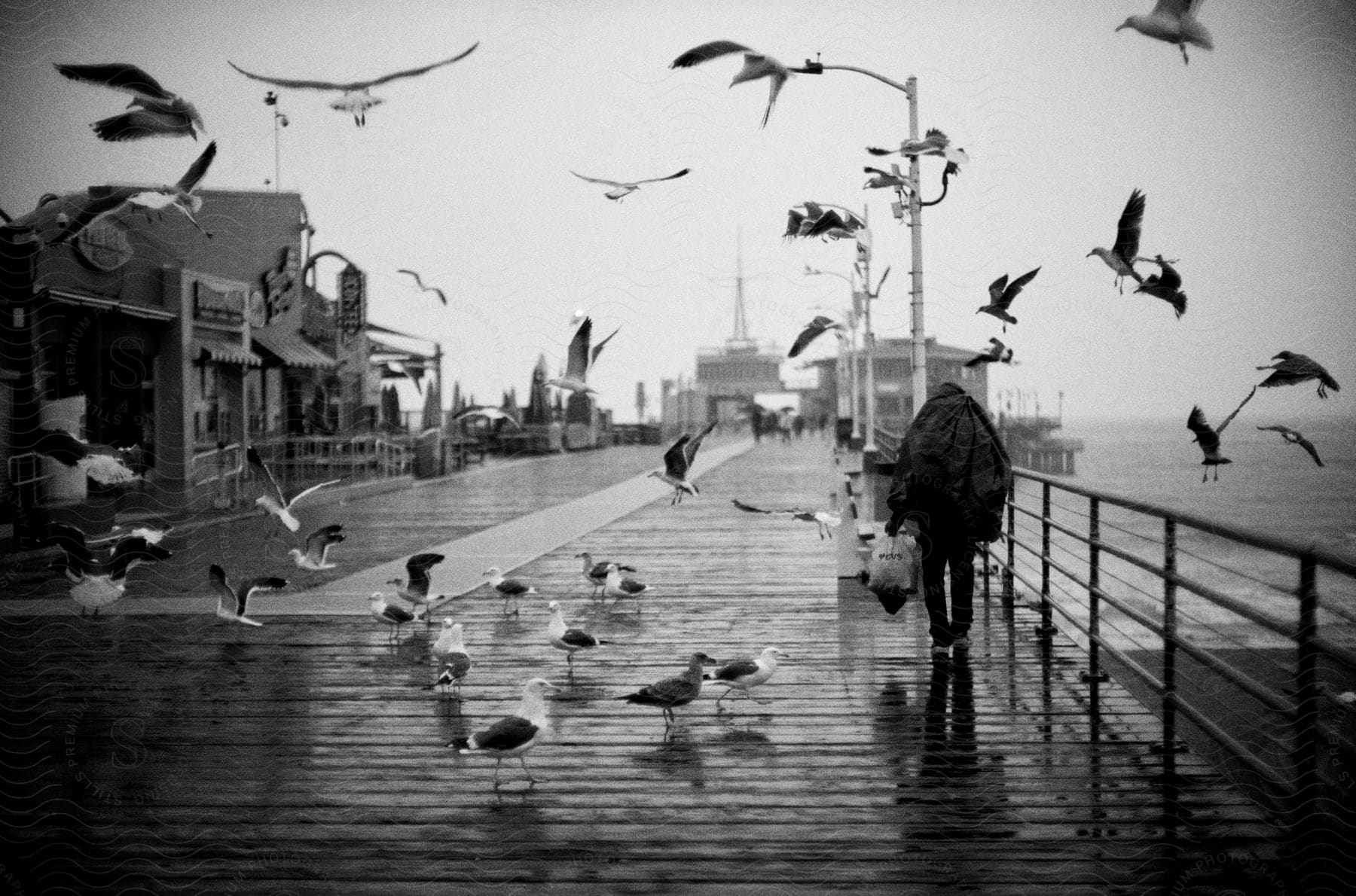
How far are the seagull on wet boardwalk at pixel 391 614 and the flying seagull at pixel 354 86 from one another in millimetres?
3740

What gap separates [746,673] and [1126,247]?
11.6 ft

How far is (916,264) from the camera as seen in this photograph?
1260 cm

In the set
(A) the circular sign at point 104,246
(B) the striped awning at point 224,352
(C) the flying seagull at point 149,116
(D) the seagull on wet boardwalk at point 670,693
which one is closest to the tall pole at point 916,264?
(D) the seagull on wet boardwalk at point 670,693

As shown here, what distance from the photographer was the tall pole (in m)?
12.2

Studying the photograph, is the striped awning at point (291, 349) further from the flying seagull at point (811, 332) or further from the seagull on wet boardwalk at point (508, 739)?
the seagull on wet boardwalk at point (508, 739)

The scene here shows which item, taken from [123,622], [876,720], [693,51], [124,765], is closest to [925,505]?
[876,720]

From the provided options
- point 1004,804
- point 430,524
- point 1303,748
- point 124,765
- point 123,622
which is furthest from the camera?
point 430,524

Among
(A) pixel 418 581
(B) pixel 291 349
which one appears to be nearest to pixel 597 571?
(A) pixel 418 581

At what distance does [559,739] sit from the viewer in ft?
19.1

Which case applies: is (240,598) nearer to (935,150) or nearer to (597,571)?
(597,571)

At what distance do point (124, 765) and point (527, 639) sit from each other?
11.9 ft

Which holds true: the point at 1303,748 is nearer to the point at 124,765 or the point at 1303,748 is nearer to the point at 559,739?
the point at 559,739

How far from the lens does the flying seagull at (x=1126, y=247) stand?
21.9 feet

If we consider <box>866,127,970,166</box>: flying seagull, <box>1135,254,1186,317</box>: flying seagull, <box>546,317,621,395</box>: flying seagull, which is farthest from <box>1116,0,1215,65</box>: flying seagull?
<box>546,317,621,395</box>: flying seagull
